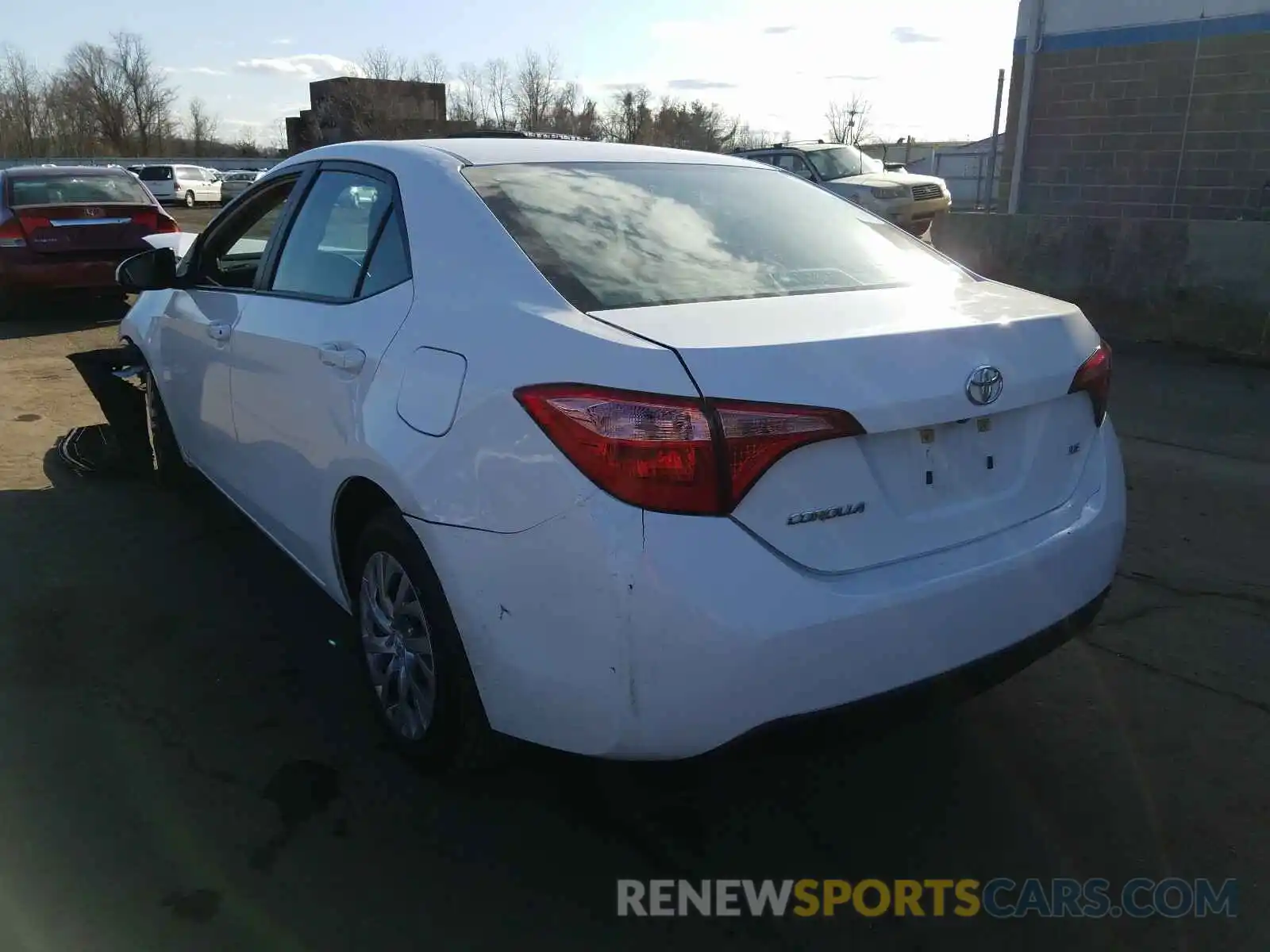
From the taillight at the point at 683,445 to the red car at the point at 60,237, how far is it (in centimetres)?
1015

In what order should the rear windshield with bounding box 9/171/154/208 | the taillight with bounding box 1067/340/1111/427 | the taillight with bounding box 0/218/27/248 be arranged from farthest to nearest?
the rear windshield with bounding box 9/171/154/208
the taillight with bounding box 0/218/27/248
the taillight with bounding box 1067/340/1111/427

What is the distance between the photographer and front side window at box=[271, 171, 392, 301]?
304 centimetres

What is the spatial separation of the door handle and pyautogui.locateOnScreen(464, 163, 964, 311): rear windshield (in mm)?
531

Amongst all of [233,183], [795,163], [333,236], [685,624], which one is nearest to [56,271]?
[333,236]

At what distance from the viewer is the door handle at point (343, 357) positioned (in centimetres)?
273

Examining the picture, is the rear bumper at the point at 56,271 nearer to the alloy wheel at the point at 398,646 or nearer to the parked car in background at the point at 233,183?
the alloy wheel at the point at 398,646

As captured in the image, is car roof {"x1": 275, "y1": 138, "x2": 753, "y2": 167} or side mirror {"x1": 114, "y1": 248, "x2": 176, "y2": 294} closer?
car roof {"x1": 275, "y1": 138, "x2": 753, "y2": 167}

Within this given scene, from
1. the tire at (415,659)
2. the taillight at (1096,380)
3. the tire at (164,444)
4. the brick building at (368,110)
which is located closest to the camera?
the tire at (415,659)

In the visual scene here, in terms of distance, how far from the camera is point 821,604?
206cm

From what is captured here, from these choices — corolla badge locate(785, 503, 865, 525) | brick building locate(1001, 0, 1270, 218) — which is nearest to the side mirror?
corolla badge locate(785, 503, 865, 525)

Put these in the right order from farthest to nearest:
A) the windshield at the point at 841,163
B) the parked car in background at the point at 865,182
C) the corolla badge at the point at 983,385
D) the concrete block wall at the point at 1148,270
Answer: the windshield at the point at 841,163
the parked car in background at the point at 865,182
the concrete block wall at the point at 1148,270
the corolla badge at the point at 983,385

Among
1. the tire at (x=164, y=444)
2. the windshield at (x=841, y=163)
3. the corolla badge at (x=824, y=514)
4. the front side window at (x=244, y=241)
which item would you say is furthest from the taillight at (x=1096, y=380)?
the windshield at (x=841, y=163)

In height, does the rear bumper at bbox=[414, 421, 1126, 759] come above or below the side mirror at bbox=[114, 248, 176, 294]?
below

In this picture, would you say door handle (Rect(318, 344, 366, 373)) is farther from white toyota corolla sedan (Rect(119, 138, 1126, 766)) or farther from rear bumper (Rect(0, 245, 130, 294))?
rear bumper (Rect(0, 245, 130, 294))
